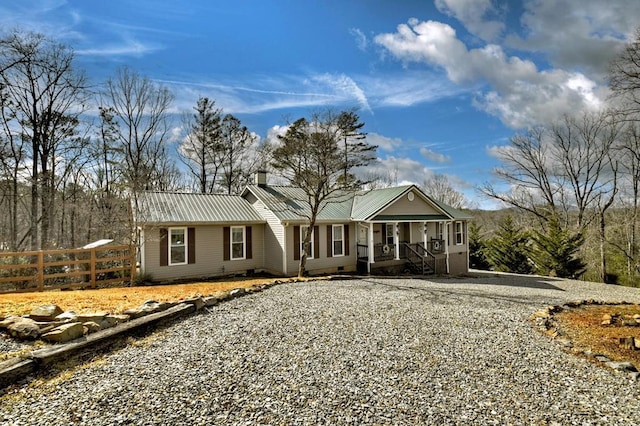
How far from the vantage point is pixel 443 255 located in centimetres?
2014

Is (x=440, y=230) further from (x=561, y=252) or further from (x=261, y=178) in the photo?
(x=261, y=178)

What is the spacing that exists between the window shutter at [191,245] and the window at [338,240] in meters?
6.65

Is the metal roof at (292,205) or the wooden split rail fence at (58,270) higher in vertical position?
the metal roof at (292,205)

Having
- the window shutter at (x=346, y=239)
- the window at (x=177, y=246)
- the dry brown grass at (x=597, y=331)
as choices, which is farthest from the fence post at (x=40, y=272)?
the dry brown grass at (x=597, y=331)

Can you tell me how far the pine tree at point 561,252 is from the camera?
21359 mm

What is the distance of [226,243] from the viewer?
50.6 feet

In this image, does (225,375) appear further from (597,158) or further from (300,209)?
(597,158)

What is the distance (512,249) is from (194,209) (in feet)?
72.8

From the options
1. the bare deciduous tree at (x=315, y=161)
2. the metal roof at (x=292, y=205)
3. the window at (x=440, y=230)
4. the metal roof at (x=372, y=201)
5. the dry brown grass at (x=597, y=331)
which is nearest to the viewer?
the dry brown grass at (x=597, y=331)

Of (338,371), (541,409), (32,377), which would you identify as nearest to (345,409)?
(338,371)

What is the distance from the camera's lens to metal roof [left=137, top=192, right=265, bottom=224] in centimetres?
1399

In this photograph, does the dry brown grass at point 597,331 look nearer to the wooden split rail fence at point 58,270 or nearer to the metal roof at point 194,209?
the metal roof at point 194,209

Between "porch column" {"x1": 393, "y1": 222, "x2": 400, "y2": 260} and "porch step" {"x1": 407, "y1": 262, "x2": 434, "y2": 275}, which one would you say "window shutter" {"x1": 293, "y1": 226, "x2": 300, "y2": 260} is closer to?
"porch column" {"x1": 393, "y1": 222, "x2": 400, "y2": 260}

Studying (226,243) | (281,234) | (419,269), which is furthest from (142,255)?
(419,269)
